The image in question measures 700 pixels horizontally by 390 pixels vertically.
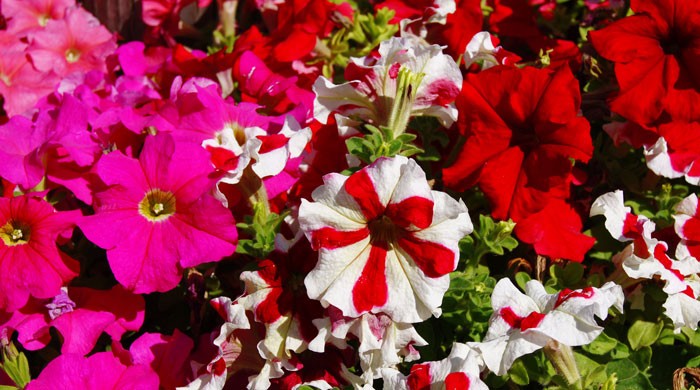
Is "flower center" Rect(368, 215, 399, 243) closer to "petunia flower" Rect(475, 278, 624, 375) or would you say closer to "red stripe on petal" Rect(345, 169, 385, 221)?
"red stripe on petal" Rect(345, 169, 385, 221)

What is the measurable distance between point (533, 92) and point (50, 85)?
1.25 metres

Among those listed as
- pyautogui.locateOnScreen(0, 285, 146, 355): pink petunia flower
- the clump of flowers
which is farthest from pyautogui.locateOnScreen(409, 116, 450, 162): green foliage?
pyautogui.locateOnScreen(0, 285, 146, 355): pink petunia flower

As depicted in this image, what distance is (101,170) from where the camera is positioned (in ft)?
4.49

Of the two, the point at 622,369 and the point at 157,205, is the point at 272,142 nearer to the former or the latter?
the point at 157,205

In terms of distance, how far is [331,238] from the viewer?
116 cm

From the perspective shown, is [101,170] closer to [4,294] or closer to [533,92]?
[4,294]

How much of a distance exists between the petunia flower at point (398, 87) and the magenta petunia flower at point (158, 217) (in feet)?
1.00

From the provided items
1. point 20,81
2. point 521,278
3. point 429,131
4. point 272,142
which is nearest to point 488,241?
point 521,278

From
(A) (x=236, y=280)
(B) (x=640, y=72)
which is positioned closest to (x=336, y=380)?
(A) (x=236, y=280)

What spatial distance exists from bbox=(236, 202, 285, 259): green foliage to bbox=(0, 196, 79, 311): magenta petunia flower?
0.32m

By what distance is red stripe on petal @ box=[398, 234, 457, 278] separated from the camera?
1.15 m

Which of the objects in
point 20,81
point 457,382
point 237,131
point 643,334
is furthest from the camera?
point 20,81

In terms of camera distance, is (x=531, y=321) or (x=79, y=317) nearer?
(x=531, y=321)

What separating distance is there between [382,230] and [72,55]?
50.3 inches
